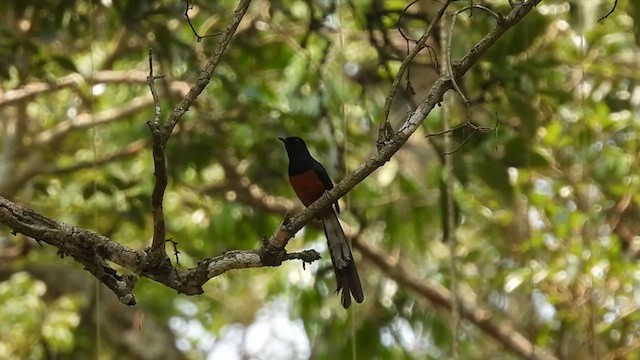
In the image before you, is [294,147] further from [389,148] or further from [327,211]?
[389,148]

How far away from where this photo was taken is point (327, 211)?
1531mm

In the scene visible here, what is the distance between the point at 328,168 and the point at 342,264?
119 centimetres

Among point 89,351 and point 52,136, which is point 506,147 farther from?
point 89,351

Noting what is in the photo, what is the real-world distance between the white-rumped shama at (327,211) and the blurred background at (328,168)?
713 mm

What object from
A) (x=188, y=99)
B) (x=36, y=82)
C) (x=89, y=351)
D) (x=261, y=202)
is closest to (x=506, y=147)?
(x=261, y=202)

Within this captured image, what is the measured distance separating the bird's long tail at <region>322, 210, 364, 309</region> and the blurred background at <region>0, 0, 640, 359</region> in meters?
0.86

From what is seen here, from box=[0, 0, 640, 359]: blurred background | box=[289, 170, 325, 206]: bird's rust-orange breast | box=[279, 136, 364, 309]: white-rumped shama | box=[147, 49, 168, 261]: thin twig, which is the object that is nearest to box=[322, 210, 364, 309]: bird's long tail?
box=[279, 136, 364, 309]: white-rumped shama

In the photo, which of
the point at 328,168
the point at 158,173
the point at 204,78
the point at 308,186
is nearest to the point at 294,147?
the point at 308,186

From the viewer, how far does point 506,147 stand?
2.43m

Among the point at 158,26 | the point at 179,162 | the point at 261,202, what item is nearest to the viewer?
the point at 158,26

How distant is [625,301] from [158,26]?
5.75 feet

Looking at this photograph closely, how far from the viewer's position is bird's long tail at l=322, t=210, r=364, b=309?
150 centimetres

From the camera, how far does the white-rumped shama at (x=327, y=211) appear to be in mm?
1521

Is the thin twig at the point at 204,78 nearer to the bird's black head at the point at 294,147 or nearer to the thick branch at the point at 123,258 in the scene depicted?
the thick branch at the point at 123,258
